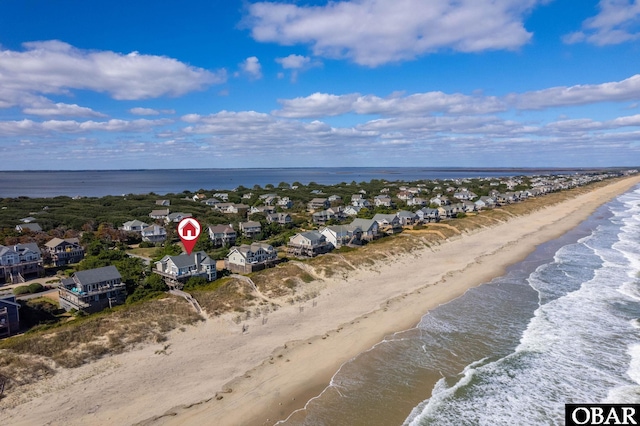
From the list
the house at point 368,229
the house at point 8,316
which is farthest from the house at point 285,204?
the house at point 8,316

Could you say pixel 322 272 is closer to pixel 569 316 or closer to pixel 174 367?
pixel 174 367

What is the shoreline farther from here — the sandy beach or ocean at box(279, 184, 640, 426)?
ocean at box(279, 184, 640, 426)

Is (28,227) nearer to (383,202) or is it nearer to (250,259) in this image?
(250,259)

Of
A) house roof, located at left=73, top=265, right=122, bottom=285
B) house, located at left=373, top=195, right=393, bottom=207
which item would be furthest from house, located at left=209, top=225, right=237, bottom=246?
house, located at left=373, top=195, right=393, bottom=207

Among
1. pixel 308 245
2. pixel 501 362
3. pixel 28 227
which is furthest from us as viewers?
pixel 28 227

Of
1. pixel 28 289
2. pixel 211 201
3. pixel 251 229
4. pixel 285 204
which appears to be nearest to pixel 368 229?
pixel 251 229

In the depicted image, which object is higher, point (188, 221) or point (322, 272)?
point (188, 221)

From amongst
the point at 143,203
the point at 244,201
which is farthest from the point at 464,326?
the point at 143,203
